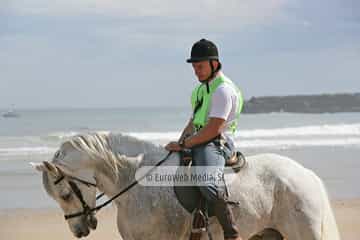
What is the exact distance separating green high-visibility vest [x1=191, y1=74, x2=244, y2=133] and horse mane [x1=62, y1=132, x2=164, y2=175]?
1.10 feet

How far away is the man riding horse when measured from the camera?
3727 millimetres

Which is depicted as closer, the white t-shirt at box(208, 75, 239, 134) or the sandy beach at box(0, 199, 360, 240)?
the white t-shirt at box(208, 75, 239, 134)

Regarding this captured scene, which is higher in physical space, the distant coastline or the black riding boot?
the black riding boot

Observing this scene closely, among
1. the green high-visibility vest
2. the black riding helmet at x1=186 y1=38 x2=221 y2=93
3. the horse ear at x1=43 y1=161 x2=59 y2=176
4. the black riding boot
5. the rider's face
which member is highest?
the black riding helmet at x1=186 y1=38 x2=221 y2=93

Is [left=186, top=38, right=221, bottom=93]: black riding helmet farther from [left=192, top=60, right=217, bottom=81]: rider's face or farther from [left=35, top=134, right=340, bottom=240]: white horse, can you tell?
[left=35, top=134, right=340, bottom=240]: white horse

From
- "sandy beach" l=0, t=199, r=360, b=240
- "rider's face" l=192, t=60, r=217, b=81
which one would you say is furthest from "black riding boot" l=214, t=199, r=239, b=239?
"sandy beach" l=0, t=199, r=360, b=240

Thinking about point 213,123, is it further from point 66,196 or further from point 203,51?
point 66,196

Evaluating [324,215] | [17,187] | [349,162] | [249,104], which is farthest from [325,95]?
[324,215]

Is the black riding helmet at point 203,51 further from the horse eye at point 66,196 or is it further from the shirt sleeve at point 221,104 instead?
the horse eye at point 66,196

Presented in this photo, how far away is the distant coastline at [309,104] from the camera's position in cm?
5766

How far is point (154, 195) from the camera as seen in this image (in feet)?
12.8

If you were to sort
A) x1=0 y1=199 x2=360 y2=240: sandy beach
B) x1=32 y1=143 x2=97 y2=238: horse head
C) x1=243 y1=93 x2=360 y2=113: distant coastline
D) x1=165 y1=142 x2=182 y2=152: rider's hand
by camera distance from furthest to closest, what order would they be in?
1. x1=243 y1=93 x2=360 y2=113: distant coastline
2. x1=0 y1=199 x2=360 y2=240: sandy beach
3. x1=165 y1=142 x2=182 y2=152: rider's hand
4. x1=32 y1=143 x2=97 y2=238: horse head

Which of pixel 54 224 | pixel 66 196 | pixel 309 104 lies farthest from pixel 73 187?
pixel 309 104

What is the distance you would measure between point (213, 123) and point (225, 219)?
1.98 ft
